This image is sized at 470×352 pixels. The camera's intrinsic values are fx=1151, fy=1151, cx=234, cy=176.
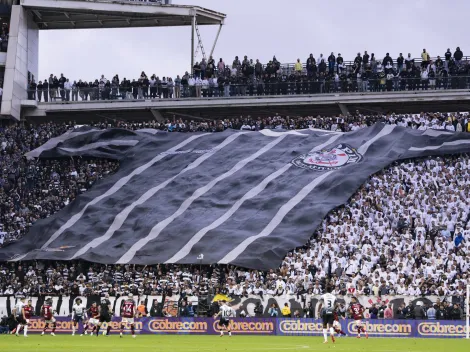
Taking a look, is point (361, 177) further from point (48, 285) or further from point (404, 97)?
point (48, 285)

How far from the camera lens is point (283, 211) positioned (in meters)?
65.1

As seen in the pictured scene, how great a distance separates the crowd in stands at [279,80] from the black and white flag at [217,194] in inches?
209

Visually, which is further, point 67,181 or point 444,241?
point 67,181

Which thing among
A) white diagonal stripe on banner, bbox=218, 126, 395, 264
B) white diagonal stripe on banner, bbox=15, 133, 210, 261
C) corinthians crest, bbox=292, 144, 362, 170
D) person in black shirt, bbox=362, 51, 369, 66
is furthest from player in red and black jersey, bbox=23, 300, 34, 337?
person in black shirt, bbox=362, 51, 369, 66

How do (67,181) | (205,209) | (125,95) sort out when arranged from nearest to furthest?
(205,209)
(67,181)
(125,95)

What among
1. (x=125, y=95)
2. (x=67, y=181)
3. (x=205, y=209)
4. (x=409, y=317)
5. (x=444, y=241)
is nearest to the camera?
(x=409, y=317)

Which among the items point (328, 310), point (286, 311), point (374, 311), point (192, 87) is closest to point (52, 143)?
point (192, 87)

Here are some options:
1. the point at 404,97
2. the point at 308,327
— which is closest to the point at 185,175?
the point at 404,97

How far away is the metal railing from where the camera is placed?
246 feet

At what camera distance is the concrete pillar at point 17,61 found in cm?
8044

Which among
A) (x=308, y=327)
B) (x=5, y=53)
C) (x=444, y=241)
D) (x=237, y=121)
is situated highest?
(x=5, y=53)

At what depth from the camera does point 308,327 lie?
169 ft

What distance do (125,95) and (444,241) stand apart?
101 ft

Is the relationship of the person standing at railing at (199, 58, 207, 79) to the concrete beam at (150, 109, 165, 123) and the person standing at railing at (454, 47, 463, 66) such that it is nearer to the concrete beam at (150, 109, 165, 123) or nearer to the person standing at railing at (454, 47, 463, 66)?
the concrete beam at (150, 109, 165, 123)
